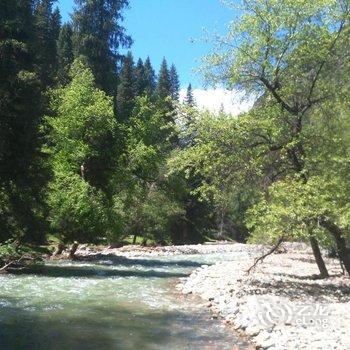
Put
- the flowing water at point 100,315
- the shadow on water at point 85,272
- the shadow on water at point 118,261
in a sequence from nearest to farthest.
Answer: the flowing water at point 100,315 < the shadow on water at point 85,272 < the shadow on water at point 118,261

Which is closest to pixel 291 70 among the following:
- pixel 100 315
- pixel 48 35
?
pixel 100 315

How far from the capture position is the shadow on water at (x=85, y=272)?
74.0ft

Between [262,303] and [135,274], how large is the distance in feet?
35.2

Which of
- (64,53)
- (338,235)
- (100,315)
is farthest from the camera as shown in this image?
(64,53)

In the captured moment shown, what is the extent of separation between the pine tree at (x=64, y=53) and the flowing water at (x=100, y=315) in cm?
2701

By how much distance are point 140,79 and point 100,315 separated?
72.4 m

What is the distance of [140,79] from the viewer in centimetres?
8400

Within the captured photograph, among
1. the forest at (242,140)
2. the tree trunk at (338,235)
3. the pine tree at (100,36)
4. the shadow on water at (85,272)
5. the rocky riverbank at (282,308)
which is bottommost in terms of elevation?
the rocky riverbank at (282,308)

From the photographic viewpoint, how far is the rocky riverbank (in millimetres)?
11266

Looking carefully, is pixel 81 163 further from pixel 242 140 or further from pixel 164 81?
pixel 164 81

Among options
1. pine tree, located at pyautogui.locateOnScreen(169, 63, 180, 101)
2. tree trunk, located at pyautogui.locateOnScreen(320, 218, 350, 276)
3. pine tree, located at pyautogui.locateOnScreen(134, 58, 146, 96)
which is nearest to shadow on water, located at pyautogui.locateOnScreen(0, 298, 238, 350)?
tree trunk, located at pyautogui.locateOnScreen(320, 218, 350, 276)

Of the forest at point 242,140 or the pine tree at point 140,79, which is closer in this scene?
the forest at point 242,140

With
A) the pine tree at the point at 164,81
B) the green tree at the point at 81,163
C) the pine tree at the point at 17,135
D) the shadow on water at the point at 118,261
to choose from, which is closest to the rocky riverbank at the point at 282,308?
the pine tree at the point at 17,135

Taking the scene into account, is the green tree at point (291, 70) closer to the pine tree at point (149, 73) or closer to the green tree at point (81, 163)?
the green tree at point (81, 163)
